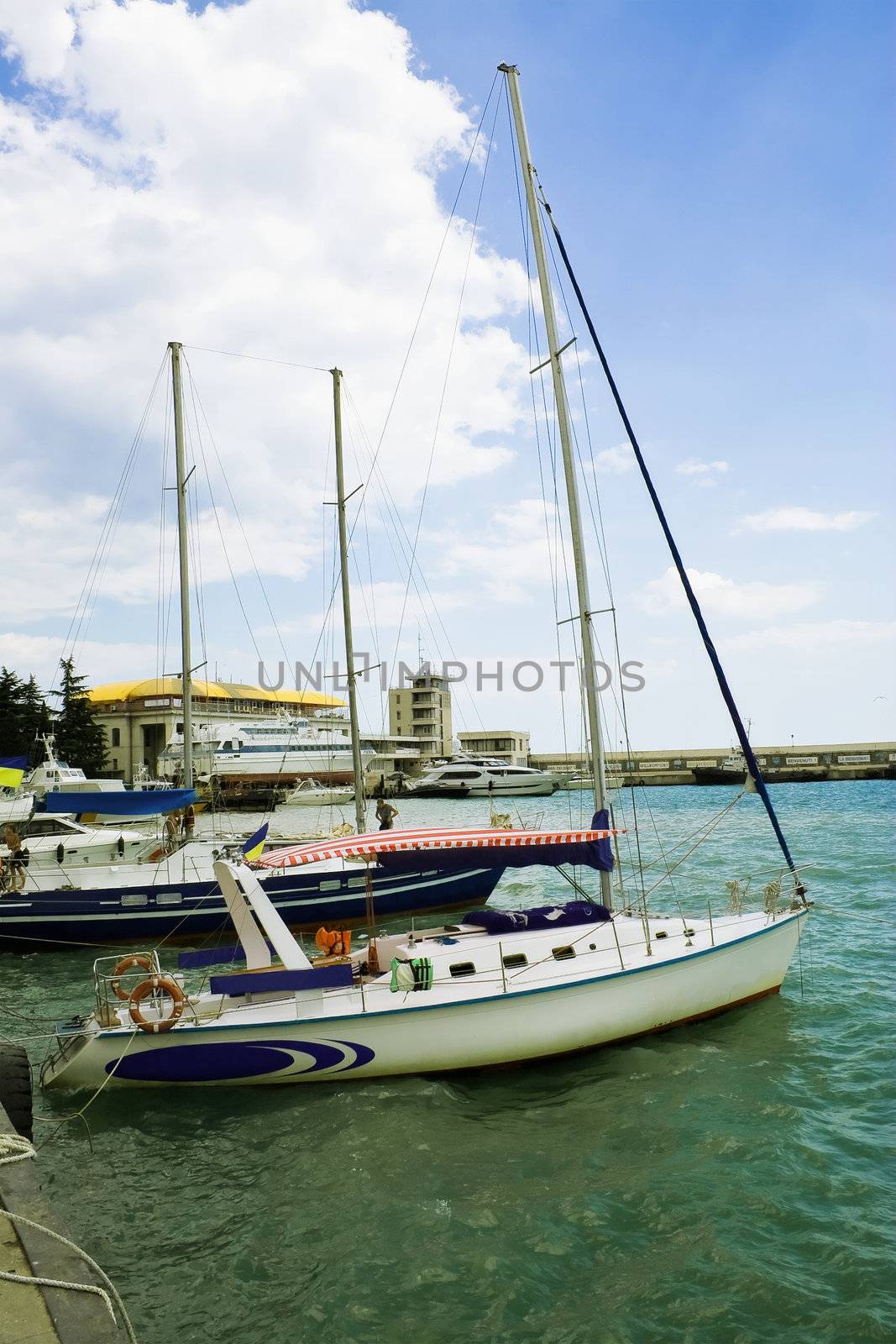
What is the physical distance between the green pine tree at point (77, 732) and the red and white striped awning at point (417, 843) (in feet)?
213

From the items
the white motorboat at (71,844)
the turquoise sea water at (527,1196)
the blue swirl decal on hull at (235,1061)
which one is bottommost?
the turquoise sea water at (527,1196)

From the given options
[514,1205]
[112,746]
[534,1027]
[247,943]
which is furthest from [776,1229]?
[112,746]

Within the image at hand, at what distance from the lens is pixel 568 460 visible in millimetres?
13727

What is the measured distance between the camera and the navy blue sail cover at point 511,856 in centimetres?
1178

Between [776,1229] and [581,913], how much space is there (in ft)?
18.4

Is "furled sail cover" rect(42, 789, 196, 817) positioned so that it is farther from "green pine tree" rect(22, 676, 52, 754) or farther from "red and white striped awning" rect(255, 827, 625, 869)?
"green pine tree" rect(22, 676, 52, 754)

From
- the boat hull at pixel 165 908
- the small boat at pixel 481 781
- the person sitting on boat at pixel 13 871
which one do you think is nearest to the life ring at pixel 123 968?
the boat hull at pixel 165 908

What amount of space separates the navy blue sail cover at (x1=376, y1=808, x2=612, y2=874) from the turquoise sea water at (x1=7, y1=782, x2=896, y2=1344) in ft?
8.95

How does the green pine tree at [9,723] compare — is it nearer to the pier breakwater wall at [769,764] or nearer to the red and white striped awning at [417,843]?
the pier breakwater wall at [769,764]

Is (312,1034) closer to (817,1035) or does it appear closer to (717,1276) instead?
(717,1276)

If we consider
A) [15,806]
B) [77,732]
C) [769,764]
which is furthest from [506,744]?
[15,806]

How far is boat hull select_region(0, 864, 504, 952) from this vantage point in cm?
1848

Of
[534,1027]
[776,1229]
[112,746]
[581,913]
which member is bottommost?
[776,1229]

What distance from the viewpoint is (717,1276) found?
6.52 metres
